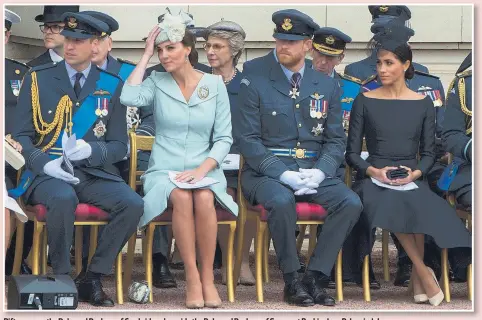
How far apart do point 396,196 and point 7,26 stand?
254cm

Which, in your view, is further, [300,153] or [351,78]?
[351,78]

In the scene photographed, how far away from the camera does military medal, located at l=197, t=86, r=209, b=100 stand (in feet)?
30.5

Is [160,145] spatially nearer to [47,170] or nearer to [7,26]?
[47,170]

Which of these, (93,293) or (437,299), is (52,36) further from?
(437,299)

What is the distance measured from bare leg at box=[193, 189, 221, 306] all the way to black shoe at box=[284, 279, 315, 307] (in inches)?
16.3

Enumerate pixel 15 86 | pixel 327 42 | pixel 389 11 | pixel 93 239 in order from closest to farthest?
pixel 93 239 → pixel 15 86 → pixel 327 42 → pixel 389 11

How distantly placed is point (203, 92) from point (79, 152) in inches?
30.8

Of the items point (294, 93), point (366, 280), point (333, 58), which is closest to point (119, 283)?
point (366, 280)

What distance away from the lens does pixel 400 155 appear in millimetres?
9602

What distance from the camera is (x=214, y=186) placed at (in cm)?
912

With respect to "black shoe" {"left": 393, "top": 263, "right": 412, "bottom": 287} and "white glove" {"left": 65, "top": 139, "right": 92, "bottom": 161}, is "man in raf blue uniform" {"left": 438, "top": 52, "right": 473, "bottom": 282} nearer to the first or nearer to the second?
"black shoe" {"left": 393, "top": 263, "right": 412, "bottom": 287}

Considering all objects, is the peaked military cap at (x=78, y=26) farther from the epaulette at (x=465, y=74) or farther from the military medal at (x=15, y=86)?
the epaulette at (x=465, y=74)

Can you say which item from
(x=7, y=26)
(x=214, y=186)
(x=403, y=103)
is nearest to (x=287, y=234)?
(x=214, y=186)

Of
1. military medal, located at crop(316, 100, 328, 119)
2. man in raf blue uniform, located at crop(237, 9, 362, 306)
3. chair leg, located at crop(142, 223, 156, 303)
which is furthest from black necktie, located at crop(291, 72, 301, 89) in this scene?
chair leg, located at crop(142, 223, 156, 303)
